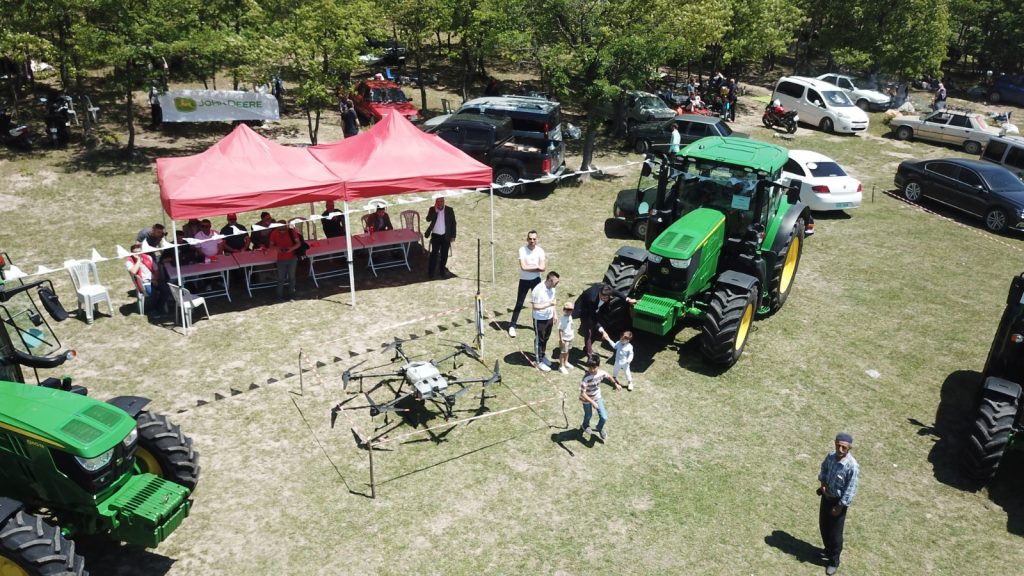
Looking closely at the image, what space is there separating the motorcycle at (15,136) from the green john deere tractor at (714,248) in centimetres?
1690

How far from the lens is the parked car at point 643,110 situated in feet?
76.6

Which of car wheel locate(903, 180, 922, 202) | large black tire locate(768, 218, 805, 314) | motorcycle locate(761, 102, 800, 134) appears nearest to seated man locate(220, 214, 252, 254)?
large black tire locate(768, 218, 805, 314)

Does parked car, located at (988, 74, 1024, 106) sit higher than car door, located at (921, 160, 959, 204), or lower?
higher

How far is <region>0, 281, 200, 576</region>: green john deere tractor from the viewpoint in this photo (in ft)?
18.7

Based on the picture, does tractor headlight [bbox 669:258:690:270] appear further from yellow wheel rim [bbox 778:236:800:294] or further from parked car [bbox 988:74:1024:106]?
parked car [bbox 988:74:1024:106]

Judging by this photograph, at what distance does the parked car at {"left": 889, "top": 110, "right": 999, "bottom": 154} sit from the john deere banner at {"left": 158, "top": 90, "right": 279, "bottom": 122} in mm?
22089

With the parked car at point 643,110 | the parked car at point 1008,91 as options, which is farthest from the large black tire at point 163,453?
the parked car at point 1008,91

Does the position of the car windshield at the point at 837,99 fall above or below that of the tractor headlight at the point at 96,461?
above

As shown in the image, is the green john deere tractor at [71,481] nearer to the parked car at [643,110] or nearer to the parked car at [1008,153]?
the parked car at [643,110]

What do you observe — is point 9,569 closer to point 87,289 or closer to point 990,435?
point 87,289

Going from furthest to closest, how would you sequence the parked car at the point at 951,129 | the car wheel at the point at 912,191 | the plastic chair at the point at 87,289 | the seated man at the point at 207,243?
the parked car at the point at 951,129 < the car wheel at the point at 912,191 < the seated man at the point at 207,243 < the plastic chair at the point at 87,289

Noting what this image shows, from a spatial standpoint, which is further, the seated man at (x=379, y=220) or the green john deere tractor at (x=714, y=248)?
the seated man at (x=379, y=220)

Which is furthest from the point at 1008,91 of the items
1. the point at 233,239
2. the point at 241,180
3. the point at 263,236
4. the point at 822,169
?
the point at 241,180

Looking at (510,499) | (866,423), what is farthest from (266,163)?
(866,423)
